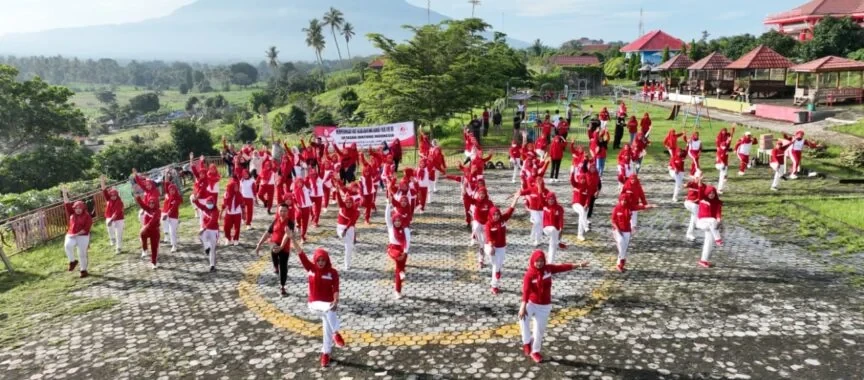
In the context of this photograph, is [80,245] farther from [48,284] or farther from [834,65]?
[834,65]

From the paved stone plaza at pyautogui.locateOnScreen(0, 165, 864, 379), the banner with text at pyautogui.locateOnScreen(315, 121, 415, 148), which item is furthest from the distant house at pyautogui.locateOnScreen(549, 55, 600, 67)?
the paved stone plaza at pyautogui.locateOnScreen(0, 165, 864, 379)

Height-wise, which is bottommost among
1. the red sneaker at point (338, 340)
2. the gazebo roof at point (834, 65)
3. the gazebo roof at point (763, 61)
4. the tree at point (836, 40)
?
the red sneaker at point (338, 340)

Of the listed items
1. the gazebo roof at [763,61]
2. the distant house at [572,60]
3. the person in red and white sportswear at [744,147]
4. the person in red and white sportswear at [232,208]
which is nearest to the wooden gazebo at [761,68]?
the gazebo roof at [763,61]

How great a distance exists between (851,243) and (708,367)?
7924 millimetres

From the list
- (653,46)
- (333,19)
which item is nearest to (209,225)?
(653,46)

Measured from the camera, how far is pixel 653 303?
400 inches

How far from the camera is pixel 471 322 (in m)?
9.59

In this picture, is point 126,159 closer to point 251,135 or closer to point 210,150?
point 210,150

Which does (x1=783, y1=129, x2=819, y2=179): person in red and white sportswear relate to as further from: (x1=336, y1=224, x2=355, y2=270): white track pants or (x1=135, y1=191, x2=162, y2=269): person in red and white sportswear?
(x1=135, y1=191, x2=162, y2=269): person in red and white sportswear

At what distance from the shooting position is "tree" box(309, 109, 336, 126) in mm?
60344

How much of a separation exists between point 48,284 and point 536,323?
11190 mm

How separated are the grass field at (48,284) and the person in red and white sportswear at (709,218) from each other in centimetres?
1209

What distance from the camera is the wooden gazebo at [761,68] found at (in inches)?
1369

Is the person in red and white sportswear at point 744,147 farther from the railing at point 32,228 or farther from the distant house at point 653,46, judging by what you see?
the distant house at point 653,46
